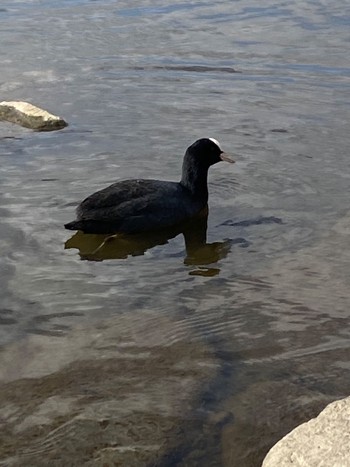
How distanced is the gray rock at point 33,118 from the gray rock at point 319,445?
7.71 m

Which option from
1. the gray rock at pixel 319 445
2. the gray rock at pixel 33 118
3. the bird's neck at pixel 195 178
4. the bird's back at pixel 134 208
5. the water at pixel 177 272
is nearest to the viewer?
the gray rock at pixel 319 445

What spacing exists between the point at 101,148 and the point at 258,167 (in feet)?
6.51

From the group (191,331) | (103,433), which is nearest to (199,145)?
(191,331)

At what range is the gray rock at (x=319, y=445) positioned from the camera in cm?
417

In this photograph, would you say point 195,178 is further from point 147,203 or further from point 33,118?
point 33,118

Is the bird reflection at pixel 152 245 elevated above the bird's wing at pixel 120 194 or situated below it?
below

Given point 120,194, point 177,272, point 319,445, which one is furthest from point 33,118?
point 319,445

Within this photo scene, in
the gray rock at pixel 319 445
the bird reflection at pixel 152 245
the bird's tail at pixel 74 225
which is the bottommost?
the bird reflection at pixel 152 245

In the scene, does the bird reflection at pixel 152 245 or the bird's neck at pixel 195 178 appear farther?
the bird's neck at pixel 195 178

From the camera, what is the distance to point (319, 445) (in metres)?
4.29

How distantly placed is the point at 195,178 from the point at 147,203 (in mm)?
773

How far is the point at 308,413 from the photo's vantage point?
5.27m

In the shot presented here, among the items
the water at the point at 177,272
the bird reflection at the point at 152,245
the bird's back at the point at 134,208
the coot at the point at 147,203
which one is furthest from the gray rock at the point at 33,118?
the bird reflection at the point at 152,245

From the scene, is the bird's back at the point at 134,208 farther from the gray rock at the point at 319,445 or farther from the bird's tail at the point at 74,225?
the gray rock at the point at 319,445
